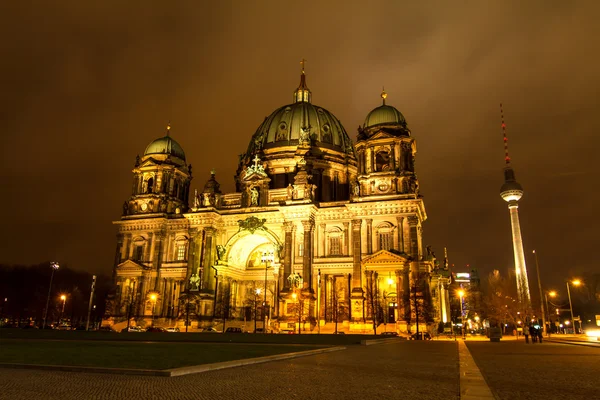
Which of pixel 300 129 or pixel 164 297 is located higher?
pixel 300 129

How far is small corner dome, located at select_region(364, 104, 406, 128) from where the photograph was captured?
66500 mm

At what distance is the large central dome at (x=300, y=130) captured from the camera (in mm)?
81688

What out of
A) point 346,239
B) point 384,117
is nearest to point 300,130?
point 384,117

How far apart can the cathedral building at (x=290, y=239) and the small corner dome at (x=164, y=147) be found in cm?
27

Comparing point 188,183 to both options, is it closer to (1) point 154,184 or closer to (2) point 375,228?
(1) point 154,184

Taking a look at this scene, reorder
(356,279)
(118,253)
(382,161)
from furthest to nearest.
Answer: (118,253), (382,161), (356,279)

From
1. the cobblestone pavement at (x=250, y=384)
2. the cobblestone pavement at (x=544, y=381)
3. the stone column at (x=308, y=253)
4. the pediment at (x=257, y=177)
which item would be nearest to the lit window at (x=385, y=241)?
the stone column at (x=308, y=253)

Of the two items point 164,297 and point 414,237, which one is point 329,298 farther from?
point 164,297

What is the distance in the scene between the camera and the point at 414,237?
58.4 m

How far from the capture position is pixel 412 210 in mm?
59469

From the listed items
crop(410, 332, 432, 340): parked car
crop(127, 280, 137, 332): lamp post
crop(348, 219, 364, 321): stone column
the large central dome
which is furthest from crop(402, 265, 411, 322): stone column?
crop(127, 280, 137, 332): lamp post

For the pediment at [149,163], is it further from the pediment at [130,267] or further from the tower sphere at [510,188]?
the tower sphere at [510,188]

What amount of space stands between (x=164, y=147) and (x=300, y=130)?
2301cm

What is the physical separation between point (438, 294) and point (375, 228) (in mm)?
27170
